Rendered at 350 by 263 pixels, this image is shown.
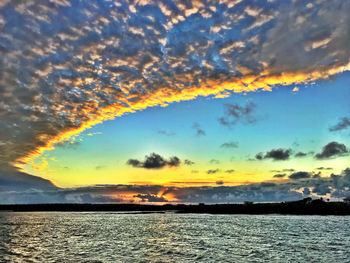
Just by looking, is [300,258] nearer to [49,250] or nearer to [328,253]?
[328,253]

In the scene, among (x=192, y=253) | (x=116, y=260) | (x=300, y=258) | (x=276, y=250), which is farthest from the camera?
(x=276, y=250)

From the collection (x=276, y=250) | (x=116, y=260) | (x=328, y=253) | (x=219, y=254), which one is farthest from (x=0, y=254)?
(x=328, y=253)

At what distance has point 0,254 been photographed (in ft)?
159

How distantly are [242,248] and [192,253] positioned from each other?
11587mm

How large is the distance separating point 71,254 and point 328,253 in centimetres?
4256

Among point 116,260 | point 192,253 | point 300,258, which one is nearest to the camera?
point 116,260

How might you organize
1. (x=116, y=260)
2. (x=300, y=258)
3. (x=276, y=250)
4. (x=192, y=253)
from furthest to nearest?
(x=276, y=250)
(x=192, y=253)
(x=300, y=258)
(x=116, y=260)

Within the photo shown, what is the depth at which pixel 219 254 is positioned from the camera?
48.8 meters

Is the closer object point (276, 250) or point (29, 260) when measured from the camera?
point (29, 260)

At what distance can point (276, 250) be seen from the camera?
53.4 meters

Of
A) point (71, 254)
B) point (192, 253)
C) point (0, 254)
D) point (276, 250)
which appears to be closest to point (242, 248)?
point (276, 250)

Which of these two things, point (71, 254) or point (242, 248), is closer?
point (71, 254)

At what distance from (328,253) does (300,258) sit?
354 inches

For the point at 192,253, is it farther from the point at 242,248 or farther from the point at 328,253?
the point at 328,253
